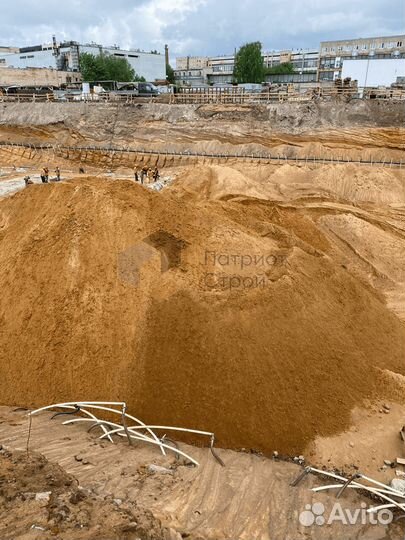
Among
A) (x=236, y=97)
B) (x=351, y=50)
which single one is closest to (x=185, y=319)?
(x=236, y=97)

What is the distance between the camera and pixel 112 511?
488 cm

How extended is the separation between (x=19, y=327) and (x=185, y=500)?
232 inches

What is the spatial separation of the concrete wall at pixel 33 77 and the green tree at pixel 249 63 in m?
24.1

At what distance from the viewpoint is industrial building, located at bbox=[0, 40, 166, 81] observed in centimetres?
6138

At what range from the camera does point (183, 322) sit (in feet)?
30.1

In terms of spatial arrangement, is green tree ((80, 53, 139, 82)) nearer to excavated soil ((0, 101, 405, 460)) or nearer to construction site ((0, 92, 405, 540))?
construction site ((0, 92, 405, 540))

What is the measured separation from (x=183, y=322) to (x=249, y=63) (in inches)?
2347

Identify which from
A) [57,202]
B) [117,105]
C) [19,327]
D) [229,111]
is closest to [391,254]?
[57,202]

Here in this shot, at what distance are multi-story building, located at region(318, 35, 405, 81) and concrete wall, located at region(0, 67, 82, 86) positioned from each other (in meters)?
39.5

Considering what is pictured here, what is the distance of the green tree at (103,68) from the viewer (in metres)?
53.5

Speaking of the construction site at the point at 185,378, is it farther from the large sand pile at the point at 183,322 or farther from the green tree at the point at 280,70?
the green tree at the point at 280,70

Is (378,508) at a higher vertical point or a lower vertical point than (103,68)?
lower

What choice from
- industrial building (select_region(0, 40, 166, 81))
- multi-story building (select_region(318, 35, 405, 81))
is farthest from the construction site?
multi-story building (select_region(318, 35, 405, 81))

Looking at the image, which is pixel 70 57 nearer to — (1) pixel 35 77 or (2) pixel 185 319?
(1) pixel 35 77
